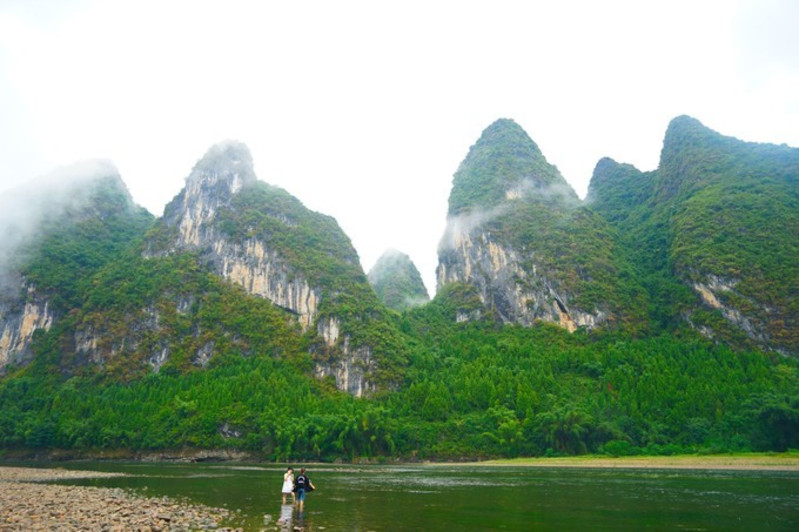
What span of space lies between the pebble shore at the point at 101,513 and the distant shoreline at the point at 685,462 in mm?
49129

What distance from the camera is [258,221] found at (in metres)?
152

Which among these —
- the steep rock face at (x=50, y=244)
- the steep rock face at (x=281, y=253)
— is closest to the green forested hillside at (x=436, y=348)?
the steep rock face at (x=50, y=244)

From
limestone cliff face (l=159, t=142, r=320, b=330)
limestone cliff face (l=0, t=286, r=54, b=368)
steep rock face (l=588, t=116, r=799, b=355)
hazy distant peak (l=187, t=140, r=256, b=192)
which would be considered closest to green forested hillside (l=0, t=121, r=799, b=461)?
steep rock face (l=588, t=116, r=799, b=355)

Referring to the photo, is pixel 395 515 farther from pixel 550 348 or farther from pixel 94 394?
pixel 94 394

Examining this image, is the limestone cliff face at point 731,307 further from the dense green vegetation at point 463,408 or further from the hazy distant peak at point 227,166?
the hazy distant peak at point 227,166

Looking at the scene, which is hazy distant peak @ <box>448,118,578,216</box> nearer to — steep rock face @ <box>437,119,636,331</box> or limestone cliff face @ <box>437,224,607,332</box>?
steep rock face @ <box>437,119,636,331</box>

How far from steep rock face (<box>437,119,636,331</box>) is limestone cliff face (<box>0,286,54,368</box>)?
403ft

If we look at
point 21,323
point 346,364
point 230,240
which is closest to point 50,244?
point 21,323

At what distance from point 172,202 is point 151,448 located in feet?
328

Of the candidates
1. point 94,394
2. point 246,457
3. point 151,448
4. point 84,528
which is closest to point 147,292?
point 94,394

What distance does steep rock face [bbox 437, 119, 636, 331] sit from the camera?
13488cm

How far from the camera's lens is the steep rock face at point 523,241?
443ft

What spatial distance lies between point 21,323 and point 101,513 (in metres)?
152

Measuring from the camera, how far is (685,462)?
5838 centimetres
